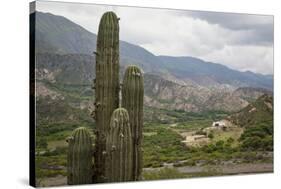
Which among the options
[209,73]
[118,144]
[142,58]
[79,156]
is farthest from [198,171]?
[79,156]

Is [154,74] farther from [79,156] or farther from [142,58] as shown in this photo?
[79,156]

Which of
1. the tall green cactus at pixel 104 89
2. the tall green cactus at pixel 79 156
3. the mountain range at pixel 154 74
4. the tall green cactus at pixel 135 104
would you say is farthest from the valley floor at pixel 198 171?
the mountain range at pixel 154 74

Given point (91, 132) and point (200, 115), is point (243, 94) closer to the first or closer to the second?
point (200, 115)

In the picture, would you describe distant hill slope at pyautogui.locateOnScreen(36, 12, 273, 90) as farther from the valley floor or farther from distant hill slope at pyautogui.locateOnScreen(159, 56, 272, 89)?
the valley floor

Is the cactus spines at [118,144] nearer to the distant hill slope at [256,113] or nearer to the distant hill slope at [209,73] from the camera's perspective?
the distant hill slope at [209,73]

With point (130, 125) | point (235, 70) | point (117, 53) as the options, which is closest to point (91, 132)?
point (130, 125)
